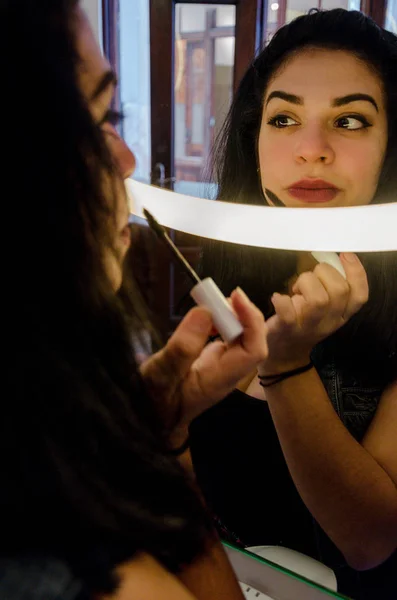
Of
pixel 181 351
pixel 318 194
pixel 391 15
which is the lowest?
pixel 181 351

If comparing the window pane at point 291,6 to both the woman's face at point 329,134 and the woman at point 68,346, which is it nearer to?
the woman's face at point 329,134

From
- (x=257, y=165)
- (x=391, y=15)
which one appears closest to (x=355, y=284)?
(x=257, y=165)

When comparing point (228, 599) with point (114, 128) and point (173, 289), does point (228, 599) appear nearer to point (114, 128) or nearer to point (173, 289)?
point (114, 128)

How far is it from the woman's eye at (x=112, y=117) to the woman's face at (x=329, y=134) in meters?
0.24

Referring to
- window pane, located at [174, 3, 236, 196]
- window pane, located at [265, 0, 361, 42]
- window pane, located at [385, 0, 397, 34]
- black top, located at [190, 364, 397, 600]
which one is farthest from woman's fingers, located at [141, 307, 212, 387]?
window pane, located at [385, 0, 397, 34]

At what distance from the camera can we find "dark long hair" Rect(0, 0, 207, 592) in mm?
311

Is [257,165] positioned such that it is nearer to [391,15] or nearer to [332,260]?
[332,260]

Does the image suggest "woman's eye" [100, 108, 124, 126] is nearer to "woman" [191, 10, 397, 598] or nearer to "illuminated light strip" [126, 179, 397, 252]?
"illuminated light strip" [126, 179, 397, 252]

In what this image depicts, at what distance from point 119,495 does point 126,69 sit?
214 cm

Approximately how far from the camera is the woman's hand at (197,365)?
0.38 m

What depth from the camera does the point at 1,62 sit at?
30 centimetres

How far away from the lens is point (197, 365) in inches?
17.7

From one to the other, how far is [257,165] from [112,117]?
46 cm

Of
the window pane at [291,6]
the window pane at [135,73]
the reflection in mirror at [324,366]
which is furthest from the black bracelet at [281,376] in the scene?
the window pane at [135,73]
